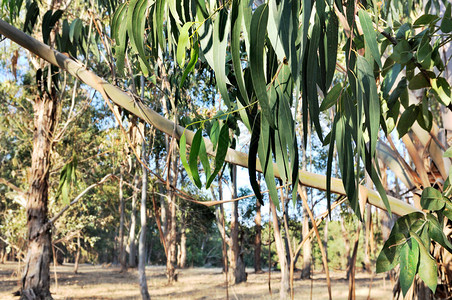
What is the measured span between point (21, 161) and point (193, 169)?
1170 cm

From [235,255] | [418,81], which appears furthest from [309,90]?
[235,255]

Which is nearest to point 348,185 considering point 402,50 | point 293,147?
point 293,147

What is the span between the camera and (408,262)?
2.76ft

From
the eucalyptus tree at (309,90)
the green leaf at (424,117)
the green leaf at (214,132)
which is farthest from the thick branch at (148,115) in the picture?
the green leaf at (424,117)

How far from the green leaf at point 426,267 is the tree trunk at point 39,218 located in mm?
4761

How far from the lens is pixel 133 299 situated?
7.84 metres

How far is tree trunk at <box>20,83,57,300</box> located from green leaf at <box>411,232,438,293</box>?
476 centimetres

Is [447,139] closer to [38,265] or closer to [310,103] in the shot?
[310,103]

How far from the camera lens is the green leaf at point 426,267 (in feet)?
2.70

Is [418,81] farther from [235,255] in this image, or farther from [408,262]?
[235,255]

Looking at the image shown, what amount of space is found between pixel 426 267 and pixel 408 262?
35 mm

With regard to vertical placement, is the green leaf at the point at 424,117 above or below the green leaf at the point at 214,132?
above

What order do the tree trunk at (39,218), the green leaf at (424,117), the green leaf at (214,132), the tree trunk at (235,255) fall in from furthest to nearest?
the tree trunk at (235,255) → the tree trunk at (39,218) → the green leaf at (424,117) → the green leaf at (214,132)

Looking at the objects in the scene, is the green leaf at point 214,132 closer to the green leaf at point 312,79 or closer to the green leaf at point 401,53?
the green leaf at point 312,79
